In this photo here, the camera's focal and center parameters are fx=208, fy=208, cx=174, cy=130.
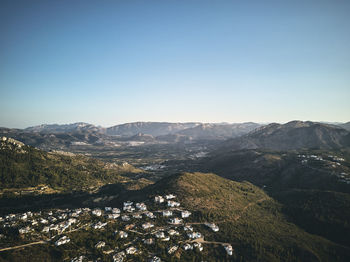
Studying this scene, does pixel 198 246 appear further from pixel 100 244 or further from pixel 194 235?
pixel 100 244

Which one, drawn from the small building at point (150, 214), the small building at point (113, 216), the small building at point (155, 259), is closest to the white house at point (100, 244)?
the small building at point (155, 259)

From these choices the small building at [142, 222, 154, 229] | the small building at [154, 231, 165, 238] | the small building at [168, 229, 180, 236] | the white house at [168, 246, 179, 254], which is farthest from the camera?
the small building at [142, 222, 154, 229]

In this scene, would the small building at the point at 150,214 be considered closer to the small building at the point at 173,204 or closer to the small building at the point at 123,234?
the small building at the point at 173,204

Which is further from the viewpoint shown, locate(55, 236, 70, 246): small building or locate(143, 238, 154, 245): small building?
locate(143, 238, 154, 245): small building

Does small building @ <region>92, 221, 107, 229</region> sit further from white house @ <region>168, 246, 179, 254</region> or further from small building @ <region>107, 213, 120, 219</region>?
white house @ <region>168, 246, 179, 254</region>

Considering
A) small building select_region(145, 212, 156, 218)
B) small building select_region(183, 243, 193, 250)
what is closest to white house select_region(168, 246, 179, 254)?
small building select_region(183, 243, 193, 250)

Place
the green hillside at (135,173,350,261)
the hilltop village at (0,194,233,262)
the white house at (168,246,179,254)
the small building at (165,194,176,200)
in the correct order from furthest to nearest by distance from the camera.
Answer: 1. the small building at (165,194,176,200)
2. the green hillside at (135,173,350,261)
3. the hilltop village at (0,194,233,262)
4. the white house at (168,246,179,254)

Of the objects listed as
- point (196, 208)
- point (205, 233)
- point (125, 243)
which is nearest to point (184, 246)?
point (205, 233)

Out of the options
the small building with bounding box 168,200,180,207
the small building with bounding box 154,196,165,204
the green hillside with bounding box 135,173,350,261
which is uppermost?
the small building with bounding box 154,196,165,204

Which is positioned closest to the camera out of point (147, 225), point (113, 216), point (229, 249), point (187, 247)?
point (187, 247)

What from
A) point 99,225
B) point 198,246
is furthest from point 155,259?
point 99,225
